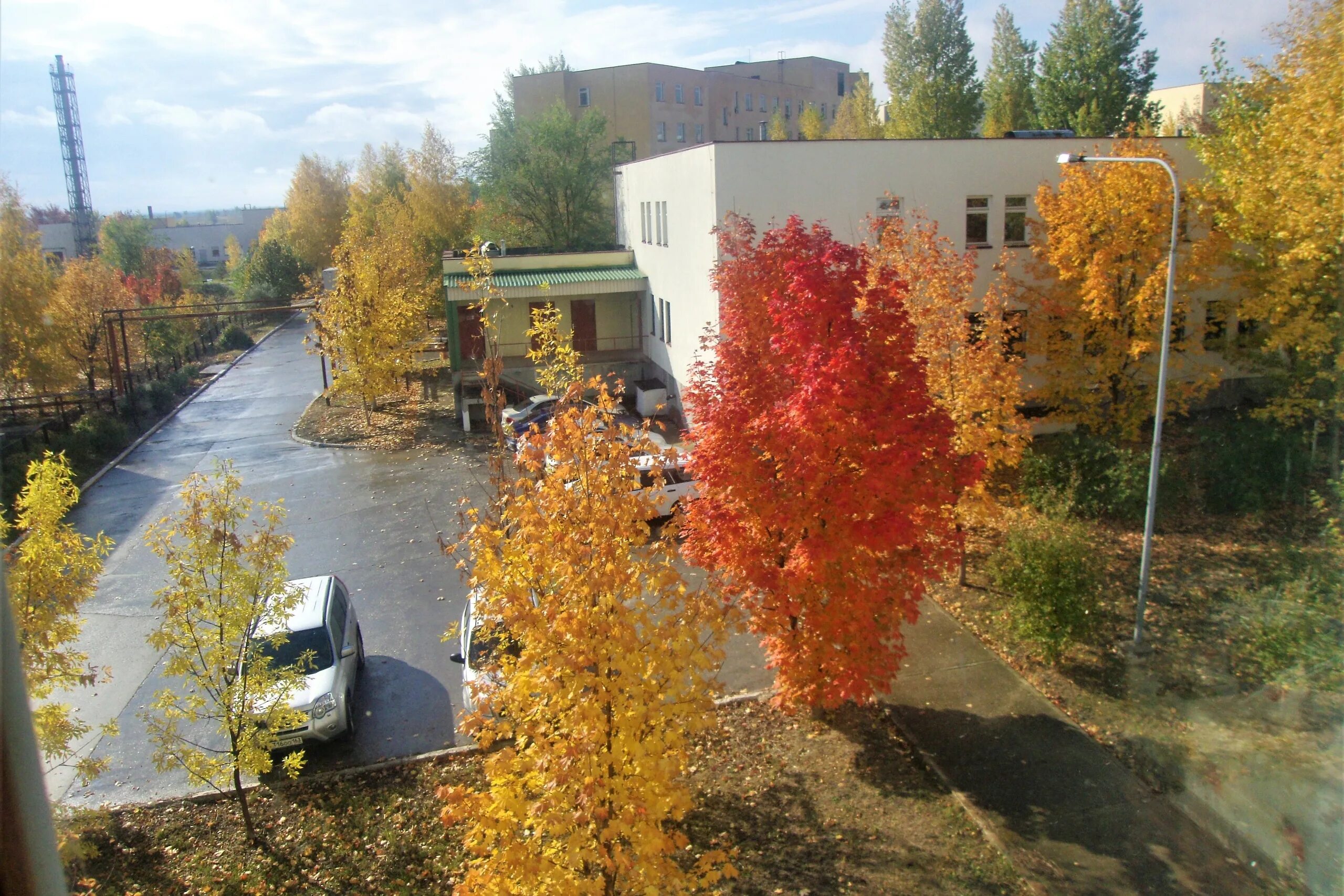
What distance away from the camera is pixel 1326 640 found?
914 cm

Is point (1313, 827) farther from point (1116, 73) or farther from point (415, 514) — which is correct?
point (1116, 73)

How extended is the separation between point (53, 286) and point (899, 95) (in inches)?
1281

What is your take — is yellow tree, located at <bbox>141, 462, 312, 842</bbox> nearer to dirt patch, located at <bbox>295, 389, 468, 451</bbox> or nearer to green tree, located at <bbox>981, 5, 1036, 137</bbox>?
dirt patch, located at <bbox>295, 389, 468, 451</bbox>

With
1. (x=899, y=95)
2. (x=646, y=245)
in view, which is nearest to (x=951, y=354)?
(x=646, y=245)

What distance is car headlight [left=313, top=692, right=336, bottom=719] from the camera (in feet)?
31.4

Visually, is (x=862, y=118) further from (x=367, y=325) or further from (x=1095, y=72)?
(x=367, y=325)

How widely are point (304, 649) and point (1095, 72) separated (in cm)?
3110

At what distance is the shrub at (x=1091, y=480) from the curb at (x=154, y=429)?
1833cm

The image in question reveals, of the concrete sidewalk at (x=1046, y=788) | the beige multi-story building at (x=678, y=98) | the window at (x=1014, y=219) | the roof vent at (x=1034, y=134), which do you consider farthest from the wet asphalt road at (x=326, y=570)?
the beige multi-story building at (x=678, y=98)

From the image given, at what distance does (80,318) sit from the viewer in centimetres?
2702

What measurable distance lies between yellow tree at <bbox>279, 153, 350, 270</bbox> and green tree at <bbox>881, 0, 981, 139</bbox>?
1267 inches

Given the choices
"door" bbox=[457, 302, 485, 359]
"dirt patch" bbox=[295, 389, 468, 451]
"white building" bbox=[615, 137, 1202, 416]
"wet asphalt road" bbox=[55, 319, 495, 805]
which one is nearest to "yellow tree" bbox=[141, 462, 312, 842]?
"wet asphalt road" bbox=[55, 319, 495, 805]

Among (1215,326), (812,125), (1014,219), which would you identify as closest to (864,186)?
(1014,219)

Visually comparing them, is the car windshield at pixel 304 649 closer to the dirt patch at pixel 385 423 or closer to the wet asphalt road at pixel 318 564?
the wet asphalt road at pixel 318 564
